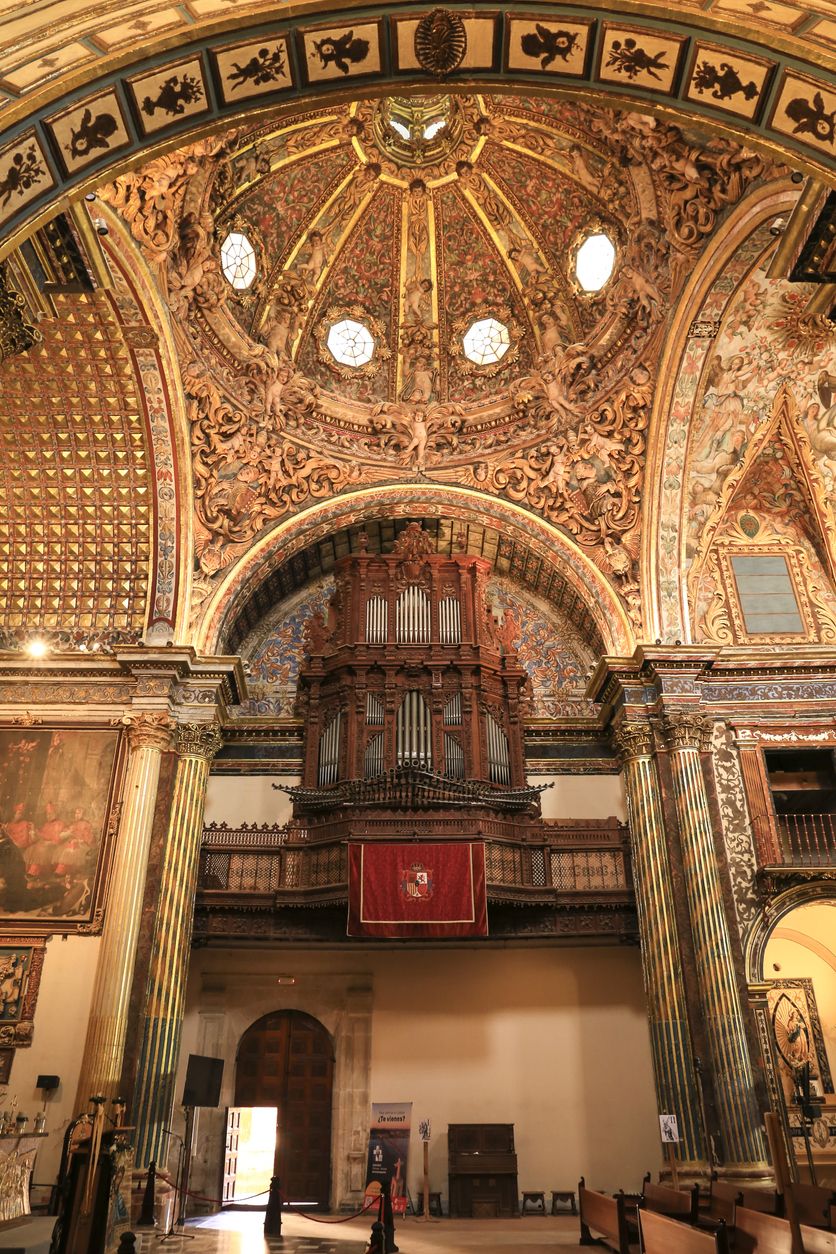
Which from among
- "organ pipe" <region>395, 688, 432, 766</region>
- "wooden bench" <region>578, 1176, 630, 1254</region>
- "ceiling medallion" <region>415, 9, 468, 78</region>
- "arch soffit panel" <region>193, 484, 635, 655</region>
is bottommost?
"wooden bench" <region>578, 1176, 630, 1254</region>

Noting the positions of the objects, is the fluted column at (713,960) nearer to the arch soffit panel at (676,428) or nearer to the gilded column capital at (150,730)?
the arch soffit panel at (676,428)

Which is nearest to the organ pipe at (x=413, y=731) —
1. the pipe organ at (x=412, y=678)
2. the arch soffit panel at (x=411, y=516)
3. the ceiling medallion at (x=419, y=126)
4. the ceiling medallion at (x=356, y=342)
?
the pipe organ at (x=412, y=678)

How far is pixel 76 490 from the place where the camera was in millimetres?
16672

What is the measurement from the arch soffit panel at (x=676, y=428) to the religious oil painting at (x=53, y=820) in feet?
33.3

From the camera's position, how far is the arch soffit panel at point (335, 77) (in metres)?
7.54

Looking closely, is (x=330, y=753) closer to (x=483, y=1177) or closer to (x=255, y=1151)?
(x=483, y=1177)

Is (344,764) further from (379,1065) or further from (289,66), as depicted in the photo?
(289,66)

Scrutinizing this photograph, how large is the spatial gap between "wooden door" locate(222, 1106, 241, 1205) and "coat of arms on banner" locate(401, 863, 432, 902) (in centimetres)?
523

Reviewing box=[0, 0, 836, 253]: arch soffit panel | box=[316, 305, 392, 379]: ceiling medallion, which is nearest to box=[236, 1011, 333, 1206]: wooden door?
box=[316, 305, 392, 379]: ceiling medallion

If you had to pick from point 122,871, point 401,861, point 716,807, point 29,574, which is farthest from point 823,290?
point 29,574

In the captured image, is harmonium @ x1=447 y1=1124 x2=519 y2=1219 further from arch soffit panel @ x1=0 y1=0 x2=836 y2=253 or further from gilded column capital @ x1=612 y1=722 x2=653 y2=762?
arch soffit panel @ x1=0 y1=0 x2=836 y2=253

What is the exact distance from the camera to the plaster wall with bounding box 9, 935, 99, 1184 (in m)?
13.0

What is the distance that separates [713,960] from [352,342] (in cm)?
1342

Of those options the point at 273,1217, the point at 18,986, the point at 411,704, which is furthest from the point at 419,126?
the point at 273,1217
